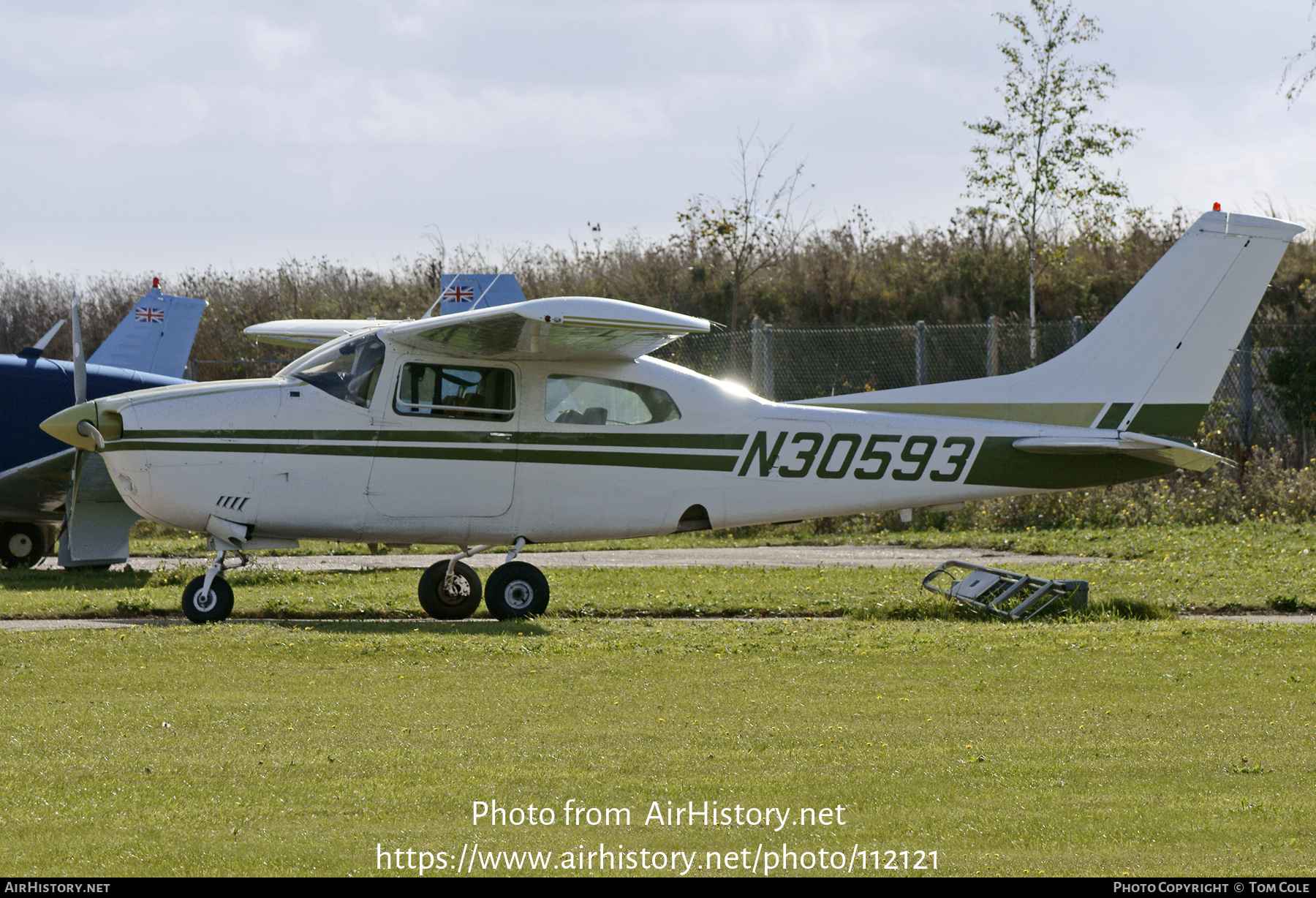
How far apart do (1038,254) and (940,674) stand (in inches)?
751

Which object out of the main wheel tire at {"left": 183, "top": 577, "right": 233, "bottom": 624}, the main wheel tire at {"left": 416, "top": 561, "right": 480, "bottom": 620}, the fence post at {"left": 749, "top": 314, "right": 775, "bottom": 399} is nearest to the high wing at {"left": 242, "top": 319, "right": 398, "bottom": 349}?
the main wheel tire at {"left": 416, "top": 561, "right": 480, "bottom": 620}

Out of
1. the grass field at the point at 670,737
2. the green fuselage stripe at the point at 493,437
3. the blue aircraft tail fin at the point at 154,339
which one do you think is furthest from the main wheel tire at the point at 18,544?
the green fuselage stripe at the point at 493,437

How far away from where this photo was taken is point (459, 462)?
37.4 ft

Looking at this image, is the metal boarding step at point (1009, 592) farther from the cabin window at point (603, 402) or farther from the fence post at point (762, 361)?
the fence post at point (762, 361)

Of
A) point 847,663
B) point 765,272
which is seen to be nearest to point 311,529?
point 847,663

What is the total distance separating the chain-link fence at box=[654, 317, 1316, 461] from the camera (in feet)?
70.4

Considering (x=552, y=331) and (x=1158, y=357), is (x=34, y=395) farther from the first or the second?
(x=1158, y=357)

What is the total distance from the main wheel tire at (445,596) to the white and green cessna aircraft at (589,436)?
18 mm

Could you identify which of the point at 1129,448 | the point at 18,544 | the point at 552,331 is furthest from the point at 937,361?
the point at 18,544

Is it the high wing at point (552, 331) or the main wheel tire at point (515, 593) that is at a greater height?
the high wing at point (552, 331)

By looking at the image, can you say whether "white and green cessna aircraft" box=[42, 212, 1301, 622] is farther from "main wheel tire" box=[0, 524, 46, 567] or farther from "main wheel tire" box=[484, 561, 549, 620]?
"main wheel tire" box=[0, 524, 46, 567]

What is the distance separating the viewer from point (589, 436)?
38.0 ft

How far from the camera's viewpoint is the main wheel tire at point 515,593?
11531 millimetres

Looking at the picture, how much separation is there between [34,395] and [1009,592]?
1115 centimetres
